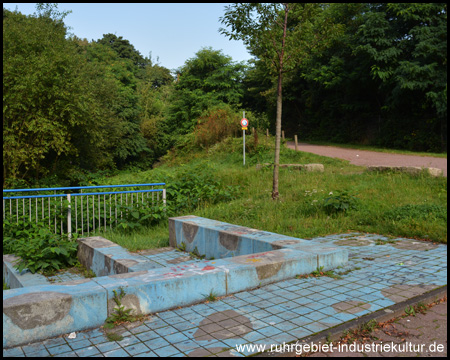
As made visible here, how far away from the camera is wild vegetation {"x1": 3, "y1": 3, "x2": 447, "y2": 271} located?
958 cm

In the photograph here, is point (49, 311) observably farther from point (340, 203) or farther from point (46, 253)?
point (340, 203)

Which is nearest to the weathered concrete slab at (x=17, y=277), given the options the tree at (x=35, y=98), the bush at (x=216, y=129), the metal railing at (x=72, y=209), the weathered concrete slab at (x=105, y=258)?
the weathered concrete slab at (x=105, y=258)

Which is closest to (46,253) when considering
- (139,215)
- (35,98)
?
(139,215)

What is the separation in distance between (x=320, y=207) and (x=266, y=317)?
6354 millimetres

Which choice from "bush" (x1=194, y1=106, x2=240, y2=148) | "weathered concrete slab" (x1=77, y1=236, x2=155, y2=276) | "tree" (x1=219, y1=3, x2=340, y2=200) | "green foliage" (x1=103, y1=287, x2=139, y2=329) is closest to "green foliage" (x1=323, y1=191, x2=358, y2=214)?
"tree" (x1=219, y1=3, x2=340, y2=200)

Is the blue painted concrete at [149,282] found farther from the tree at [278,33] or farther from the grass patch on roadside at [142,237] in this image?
the tree at [278,33]

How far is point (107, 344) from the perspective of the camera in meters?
3.34

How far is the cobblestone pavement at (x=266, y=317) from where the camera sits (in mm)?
3260

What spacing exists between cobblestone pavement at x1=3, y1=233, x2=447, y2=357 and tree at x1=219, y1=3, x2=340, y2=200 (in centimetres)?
647

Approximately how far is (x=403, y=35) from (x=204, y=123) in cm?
1492

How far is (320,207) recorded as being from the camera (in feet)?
32.4

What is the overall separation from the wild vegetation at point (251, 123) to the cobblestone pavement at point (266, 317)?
9.50 feet

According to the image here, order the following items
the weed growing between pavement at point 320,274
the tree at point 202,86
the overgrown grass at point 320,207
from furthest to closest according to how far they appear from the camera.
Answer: the tree at point 202,86 → the overgrown grass at point 320,207 → the weed growing between pavement at point 320,274

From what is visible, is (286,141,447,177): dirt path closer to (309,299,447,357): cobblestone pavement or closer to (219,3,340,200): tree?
(219,3,340,200): tree
